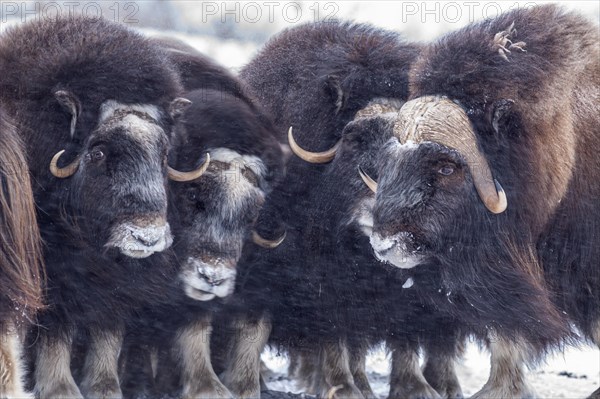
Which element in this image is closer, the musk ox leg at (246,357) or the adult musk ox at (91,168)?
the adult musk ox at (91,168)

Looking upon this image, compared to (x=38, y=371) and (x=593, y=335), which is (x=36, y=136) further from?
(x=593, y=335)

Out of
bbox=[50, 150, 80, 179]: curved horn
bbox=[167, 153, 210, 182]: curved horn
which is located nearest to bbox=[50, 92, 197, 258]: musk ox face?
bbox=[50, 150, 80, 179]: curved horn

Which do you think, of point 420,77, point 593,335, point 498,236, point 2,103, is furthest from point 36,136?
point 593,335

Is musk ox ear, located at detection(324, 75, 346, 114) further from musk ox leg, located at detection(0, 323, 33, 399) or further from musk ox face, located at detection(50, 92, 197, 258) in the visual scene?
musk ox leg, located at detection(0, 323, 33, 399)

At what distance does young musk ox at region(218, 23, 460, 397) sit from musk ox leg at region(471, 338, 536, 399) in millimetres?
460

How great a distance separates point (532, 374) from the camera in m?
6.29

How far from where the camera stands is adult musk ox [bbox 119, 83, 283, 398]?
447cm

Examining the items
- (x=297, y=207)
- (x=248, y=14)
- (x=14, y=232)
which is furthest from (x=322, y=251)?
(x=248, y=14)

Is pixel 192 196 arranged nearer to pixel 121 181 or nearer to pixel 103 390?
pixel 121 181

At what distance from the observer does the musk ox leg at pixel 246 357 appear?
16.0 ft

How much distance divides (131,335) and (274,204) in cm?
96

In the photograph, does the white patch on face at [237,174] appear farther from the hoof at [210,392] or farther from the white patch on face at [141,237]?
the hoof at [210,392]

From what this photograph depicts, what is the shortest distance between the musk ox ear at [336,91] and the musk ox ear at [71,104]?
128cm

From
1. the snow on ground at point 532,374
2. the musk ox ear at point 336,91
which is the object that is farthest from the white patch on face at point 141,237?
the snow on ground at point 532,374
